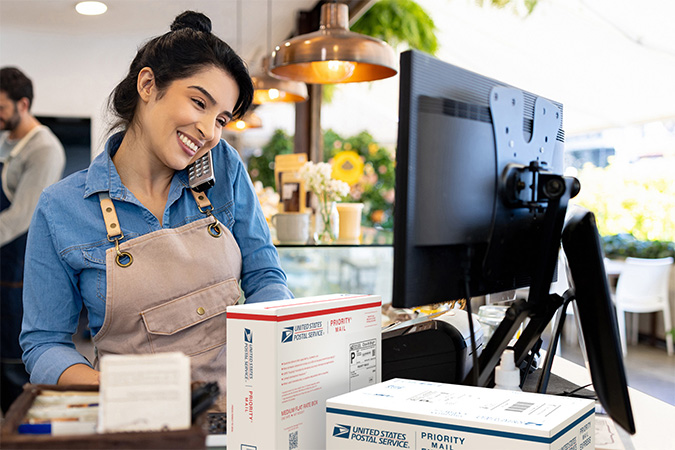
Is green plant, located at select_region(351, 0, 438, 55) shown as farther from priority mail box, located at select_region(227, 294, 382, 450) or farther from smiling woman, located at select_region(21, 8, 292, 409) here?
priority mail box, located at select_region(227, 294, 382, 450)

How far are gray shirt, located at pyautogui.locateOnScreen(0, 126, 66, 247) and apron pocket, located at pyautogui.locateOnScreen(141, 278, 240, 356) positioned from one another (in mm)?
2939

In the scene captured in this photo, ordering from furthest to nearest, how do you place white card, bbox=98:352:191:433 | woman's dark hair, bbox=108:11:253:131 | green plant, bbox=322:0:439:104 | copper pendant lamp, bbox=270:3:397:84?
green plant, bbox=322:0:439:104 < copper pendant lamp, bbox=270:3:397:84 < woman's dark hair, bbox=108:11:253:131 < white card, bbox=98:352:191:433

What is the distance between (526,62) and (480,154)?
→ 5943mm

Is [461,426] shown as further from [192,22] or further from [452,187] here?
[192,22]

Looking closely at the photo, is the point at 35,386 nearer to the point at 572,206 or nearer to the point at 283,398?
the point at 283,398

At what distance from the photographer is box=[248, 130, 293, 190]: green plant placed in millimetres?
8266

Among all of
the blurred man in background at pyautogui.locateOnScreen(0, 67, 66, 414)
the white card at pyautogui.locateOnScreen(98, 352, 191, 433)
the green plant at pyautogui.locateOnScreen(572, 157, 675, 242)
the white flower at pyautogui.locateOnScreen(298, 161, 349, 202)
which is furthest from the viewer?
the green plant at pyautogui.locateOnScreen(572, 157, 675, 242)

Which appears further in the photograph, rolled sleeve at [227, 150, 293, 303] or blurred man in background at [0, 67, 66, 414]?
blurred man in background at [0, 67, 66, 414]

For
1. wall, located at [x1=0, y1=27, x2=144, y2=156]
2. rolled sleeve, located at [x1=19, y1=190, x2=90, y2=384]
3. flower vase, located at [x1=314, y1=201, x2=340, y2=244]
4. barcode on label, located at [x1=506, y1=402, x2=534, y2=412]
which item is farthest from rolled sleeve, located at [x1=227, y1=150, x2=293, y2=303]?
wall, located at [x1=0, y1=27, x2=144, y2=156]

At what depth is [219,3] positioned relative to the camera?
416cm

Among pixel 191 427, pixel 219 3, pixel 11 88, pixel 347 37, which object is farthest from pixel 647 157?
pixel 191 427

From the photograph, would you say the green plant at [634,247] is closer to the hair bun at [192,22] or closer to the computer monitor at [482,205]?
the hair bun at [192,22]

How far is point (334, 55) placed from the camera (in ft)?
6.77

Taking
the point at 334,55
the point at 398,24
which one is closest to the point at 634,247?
the point at 398,24
